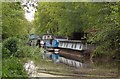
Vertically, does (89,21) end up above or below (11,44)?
above

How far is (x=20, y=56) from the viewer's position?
6633 millimetres

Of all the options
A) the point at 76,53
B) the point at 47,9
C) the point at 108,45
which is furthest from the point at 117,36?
the point at 47,9

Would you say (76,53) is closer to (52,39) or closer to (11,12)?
(52,39)

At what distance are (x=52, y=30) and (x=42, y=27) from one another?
78 cm

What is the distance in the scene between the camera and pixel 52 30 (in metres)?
17.4

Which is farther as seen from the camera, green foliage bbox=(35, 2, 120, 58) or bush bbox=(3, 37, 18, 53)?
bush bbox=(3, 37, 18, 53)

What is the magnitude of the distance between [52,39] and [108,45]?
11388mm

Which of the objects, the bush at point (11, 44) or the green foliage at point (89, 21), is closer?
the green foliage at point (89, 21)

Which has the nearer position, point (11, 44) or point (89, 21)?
point (11, 44)

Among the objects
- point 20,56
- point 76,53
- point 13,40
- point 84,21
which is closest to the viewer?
point 20,56

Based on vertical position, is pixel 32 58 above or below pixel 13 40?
below

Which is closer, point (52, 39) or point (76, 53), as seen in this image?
point (76, 53)

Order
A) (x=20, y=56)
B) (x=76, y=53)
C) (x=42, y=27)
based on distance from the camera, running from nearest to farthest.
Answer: (x=20, y=56)
(x=76, y=53)
(x=42, y=27)

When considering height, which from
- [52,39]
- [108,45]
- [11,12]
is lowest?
[52,39]
